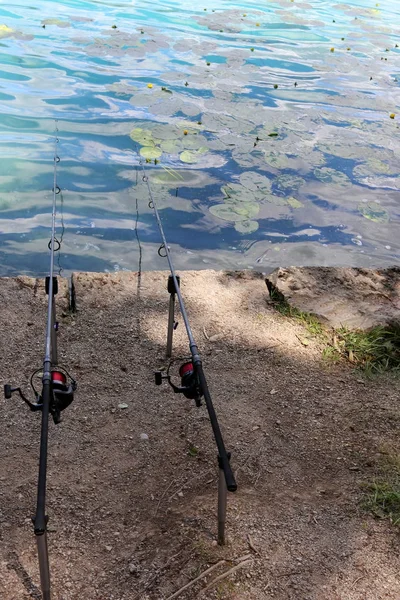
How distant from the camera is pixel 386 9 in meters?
13.1

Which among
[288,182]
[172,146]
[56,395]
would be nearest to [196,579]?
[56,395]

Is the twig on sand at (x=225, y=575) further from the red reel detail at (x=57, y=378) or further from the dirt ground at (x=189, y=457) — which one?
the red reel detail at (x=57, y=378)

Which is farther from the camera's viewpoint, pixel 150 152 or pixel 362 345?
pixel 150 152

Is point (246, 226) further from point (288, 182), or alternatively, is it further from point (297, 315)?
point (297, 315)

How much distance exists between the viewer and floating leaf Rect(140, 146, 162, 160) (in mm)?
5781

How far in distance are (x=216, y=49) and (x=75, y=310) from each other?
6.99 m

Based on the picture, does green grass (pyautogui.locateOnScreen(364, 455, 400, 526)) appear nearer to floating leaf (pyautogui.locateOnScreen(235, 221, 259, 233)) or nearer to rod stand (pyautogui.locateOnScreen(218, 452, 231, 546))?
rod stand (pyautogui.locateOnScreen(218, 452, 231, 546))

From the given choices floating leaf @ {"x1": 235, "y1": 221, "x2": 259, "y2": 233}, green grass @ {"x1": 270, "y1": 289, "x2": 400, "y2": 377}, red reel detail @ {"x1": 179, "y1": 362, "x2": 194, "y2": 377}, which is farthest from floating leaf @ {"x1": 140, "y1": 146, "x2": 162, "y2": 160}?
red reel detail @ {"x1": 179, "y1": 362, "x2": 194, "y2": 377}

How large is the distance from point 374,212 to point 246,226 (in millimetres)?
1262

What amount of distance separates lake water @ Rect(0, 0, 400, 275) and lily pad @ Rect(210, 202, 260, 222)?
0.02 meters

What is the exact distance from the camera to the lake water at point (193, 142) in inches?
185

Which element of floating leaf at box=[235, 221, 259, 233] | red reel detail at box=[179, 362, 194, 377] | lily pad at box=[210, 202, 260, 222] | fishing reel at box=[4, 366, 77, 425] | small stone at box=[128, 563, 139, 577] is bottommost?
small stone at box=[128, 563, 139, 577]

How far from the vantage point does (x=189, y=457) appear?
2453mm

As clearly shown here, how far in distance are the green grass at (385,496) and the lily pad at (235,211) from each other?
3.00 m
